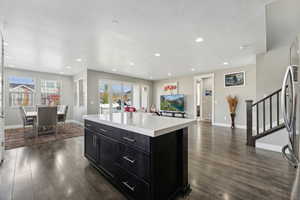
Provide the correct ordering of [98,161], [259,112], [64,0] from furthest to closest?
[259,112], [98,161], [64,0]

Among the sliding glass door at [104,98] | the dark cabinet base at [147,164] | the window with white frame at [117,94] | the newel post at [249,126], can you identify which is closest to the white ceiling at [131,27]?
the newel post at [249,126]

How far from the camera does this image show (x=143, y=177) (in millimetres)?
1313

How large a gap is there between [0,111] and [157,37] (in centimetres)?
344

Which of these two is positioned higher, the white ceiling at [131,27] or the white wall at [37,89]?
the white ceiling at [131,27]

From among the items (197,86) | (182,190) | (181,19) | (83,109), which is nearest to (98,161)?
(182,190)

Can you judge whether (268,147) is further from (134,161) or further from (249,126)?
(134,161)

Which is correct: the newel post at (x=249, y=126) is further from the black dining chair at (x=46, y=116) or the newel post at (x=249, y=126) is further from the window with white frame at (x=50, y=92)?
the window with white frame at (x=50, y=92)

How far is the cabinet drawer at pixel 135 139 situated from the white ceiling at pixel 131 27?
73.8 inches

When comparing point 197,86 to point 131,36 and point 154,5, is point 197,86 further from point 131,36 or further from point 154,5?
point 154,5

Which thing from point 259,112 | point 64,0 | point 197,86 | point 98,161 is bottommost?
point 98,161

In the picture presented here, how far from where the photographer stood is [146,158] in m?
1.28

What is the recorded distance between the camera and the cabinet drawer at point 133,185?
1.29 metres

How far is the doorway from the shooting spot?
7.41m

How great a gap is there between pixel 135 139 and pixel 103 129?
0.75 metres
